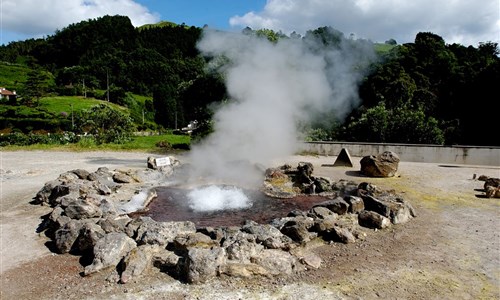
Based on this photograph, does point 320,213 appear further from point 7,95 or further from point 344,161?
point 7,95

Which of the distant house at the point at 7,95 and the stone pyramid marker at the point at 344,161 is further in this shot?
the distant house at the point at 7,95

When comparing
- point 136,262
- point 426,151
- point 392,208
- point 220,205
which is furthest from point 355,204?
point 426,151

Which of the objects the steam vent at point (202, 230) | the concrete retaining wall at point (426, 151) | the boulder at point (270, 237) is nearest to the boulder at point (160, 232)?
the steam vent at point (202, 230)

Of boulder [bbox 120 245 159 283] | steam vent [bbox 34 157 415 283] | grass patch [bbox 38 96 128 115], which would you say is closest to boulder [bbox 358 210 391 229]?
steam vent [bbox 34 157 415 283]

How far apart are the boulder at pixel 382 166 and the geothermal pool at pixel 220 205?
3.81 metres

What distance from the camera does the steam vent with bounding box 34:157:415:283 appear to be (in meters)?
6.57

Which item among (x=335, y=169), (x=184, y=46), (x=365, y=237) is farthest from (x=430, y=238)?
(x=184, y=46)

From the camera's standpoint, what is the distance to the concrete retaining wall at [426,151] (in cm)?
1897

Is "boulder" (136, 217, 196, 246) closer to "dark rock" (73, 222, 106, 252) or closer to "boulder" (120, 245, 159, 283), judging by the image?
"boulder" (120, 245, 159, 283)

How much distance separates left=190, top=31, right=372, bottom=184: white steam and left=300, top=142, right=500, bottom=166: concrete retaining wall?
13.1 ft

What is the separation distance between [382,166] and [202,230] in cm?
928

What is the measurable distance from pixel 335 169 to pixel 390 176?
250cm

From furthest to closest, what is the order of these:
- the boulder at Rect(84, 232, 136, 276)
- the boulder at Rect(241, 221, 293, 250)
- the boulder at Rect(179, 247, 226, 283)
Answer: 1. the boulder at Rect(241, 221, 293, 250)
2. the boulder at Rect(84, 232, 136, 276)
3. the boulder at Rect(179, 247, 226, 283)

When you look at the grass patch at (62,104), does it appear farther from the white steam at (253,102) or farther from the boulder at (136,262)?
the boulder at (136,262)
